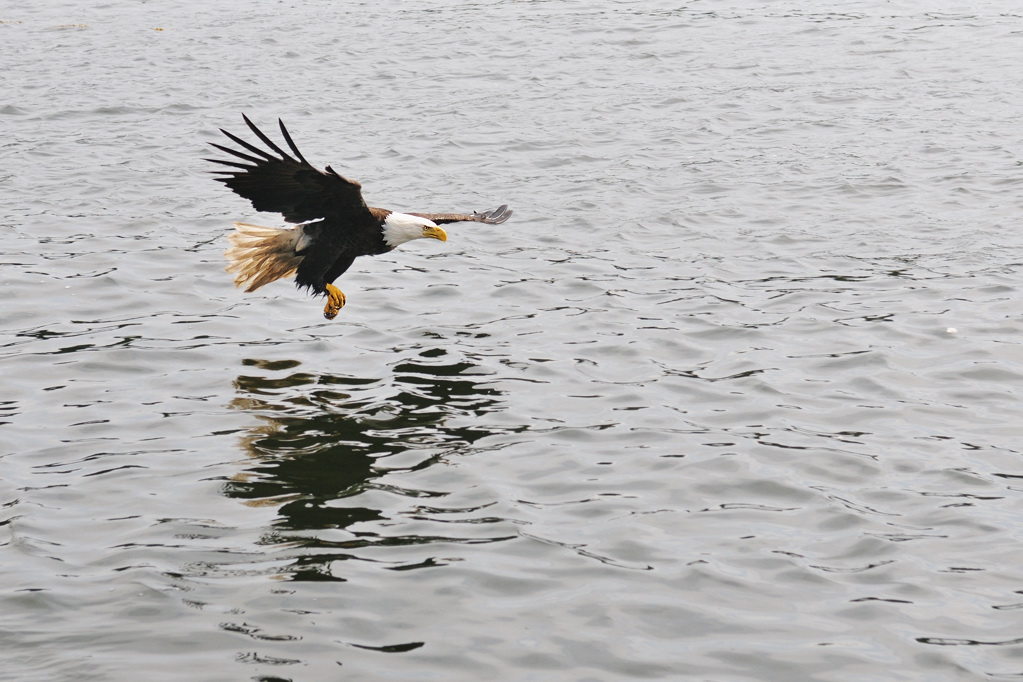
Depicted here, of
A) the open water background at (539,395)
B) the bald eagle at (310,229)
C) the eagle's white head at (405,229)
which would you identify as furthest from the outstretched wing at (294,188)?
the open water background at (539,395)

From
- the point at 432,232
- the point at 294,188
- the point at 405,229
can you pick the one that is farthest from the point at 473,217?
the point at 294,188

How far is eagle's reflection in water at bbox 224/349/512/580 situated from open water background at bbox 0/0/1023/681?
0.02m

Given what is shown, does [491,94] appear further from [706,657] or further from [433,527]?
[706,657]

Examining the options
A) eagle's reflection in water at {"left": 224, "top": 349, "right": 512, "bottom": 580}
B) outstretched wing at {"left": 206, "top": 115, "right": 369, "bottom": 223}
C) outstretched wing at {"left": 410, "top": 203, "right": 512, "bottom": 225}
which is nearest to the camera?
eagle's reflection in water at {"left": 224, "top": 349, "right": 512, "bottom": 580}

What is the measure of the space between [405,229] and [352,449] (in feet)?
6.16

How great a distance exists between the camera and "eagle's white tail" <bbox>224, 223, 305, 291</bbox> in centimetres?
720

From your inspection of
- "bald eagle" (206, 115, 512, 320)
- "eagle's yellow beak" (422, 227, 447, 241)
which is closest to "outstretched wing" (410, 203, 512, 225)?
"bald eagle" (206, 115, 512, 320)

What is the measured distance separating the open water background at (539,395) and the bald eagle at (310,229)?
0.39m

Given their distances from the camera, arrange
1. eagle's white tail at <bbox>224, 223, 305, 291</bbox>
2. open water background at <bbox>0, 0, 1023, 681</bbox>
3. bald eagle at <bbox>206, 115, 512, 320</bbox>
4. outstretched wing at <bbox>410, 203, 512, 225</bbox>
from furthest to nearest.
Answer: outstretched wing at <bbox>410, 203, 512, 225</bbox>
eagle's white tail at <bbox>224, 223, 305, 291</bbox>
bald eagle at <bbox>206, 115, 512, 320</bbox>
open water background at <bbox>0, 0, 1023, 681</bbox>

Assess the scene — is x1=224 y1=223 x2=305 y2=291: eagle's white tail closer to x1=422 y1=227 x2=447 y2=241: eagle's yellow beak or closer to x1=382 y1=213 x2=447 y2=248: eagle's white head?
x1=382 y1=213 x2=447 y2=248: eagle's white head

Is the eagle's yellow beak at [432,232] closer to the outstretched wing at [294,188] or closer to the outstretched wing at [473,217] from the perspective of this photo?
the outstretched wing at [473,217]

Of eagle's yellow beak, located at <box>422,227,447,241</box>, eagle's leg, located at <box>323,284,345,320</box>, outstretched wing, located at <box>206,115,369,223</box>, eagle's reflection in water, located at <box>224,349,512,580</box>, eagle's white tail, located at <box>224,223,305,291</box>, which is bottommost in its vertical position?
eagle's reflection in water, located at <box>224,349,512,580</box>

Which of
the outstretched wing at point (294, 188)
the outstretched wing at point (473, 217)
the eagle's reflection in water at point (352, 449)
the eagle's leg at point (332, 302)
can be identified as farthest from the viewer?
the outstretched wing at point (473, 217)

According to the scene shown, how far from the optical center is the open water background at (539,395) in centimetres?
401
